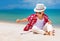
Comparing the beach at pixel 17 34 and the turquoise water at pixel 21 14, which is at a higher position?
the turquoise water at pixel 21 14

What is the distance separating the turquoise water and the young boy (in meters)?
0.06

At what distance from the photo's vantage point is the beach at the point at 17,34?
1279 mm

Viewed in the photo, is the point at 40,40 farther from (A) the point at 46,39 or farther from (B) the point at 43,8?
(B) the point at 43,8

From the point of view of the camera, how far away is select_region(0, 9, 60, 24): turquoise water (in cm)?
142

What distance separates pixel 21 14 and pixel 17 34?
0.17 meters

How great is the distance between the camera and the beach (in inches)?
50.4

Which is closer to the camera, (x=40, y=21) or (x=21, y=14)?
(x=40, y=21)

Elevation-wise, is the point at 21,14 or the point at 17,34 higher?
the point at 21,14

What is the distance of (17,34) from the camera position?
1.37 m

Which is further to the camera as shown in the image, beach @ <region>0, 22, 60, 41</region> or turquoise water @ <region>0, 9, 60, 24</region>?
turquoise water @ <region>0, 9, 60, 24</region>

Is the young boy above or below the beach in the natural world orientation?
above

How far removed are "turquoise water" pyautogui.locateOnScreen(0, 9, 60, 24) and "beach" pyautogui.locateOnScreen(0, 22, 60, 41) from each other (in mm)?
39

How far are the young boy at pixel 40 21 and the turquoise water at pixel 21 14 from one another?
0.06 meters

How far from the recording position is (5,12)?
1489 millimetres
